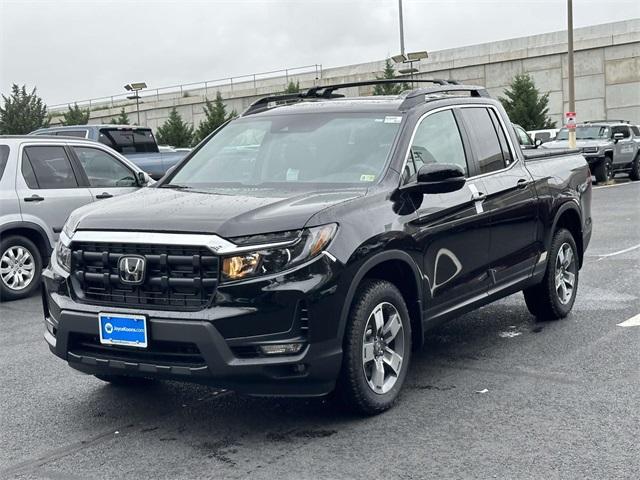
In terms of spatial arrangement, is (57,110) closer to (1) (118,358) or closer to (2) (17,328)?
(2) (17,328)

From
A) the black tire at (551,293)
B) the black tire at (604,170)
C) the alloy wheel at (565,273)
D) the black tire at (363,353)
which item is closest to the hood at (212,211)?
the black tire at (363,353)

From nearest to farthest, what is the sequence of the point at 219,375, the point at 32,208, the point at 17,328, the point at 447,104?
the point at 219,375, the point at 447,104, the point at 17,328, the point at 32,208

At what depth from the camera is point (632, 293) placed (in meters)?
8.83

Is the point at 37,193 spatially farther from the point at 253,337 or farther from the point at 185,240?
the point at 253,337

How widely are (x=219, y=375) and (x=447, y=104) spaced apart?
9.44ft

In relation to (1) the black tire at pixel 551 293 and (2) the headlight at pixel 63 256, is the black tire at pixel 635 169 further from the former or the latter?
(2) the headlight at pixel 63 256

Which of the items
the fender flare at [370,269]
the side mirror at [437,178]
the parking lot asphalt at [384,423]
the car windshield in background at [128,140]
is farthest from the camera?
the car windshield in background at [128,140]

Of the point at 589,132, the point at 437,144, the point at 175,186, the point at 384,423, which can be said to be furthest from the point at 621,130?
the point at 384,423

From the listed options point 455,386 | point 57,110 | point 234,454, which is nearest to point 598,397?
point 455,386

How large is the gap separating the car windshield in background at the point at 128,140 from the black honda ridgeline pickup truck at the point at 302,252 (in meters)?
11.1

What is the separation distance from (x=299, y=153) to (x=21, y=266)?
5.18 metres

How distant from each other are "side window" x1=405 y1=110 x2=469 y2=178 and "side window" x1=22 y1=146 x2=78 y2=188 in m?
5.47

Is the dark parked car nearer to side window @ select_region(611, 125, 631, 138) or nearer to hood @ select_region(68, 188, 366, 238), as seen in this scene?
hood @ select_region(68, 188, 366, 238)

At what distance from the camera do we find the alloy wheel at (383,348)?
5.09 meters
